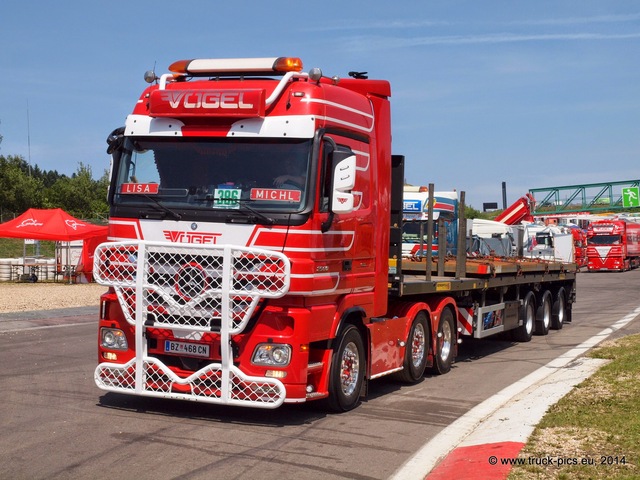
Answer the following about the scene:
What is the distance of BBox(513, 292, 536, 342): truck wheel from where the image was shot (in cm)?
1692

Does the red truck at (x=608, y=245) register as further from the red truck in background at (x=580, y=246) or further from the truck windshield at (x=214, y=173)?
the truck windshield at (x=214, y=173)

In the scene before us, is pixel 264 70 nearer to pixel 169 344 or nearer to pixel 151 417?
pixel 169 344

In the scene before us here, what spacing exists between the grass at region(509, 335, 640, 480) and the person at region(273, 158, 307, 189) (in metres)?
3.22

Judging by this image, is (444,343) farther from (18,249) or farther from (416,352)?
(18,249)

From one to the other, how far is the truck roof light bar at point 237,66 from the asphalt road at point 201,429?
3.65 metres

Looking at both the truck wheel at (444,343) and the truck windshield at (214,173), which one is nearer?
the truck windshield at (214,173)

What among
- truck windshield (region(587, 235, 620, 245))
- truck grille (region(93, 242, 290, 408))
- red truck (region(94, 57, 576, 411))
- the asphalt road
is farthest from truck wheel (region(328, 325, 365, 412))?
truck windshield (region(587, 235, 620, 245))

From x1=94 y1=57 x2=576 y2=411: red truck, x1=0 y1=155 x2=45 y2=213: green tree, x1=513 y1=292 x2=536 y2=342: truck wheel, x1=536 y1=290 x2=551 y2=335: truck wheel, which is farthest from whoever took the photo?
x1=0 y1=155 x2=45 y2=213: green tree

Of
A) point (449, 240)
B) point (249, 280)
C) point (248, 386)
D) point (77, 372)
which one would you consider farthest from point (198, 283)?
point (449, 240)

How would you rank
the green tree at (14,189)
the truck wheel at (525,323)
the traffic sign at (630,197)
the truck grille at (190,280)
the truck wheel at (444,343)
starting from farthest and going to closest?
the traffic sign at (630,197) → the green tree at (14,189) → the truck wheel at (525,323) → the truck wheel at (444,343) → the truck grille at (190,280)

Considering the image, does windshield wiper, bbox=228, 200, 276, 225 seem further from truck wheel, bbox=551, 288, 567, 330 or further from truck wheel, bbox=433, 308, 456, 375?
truck wheel, bbox=551, 288, 567, 330

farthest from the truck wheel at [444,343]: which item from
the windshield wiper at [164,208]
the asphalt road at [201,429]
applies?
the windshield wiper at [164,208]

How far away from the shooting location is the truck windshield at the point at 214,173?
8.43 meters

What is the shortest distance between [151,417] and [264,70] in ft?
12.5
